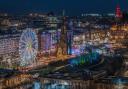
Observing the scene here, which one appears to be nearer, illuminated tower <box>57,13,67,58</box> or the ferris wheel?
the ferris wheel

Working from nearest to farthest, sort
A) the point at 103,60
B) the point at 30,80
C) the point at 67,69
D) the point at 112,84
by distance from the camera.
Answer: the point at 112,84, the point at 30,80, the point at 67,69, the point at 103,60

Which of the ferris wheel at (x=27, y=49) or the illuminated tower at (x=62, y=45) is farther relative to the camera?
the illuminated tower at (x=62, y=45)

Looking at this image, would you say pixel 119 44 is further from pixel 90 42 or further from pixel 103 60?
pixel 103 60

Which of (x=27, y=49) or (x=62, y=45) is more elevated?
(x=27, y=49)

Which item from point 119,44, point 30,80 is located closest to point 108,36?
point 119,44

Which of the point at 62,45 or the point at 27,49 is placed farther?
the point at 62,45

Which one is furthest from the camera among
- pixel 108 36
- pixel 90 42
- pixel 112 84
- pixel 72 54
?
pixel 108 36

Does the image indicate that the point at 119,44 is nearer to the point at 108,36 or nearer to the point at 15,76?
the point at 108,36

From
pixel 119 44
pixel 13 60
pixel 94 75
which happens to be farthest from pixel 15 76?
pixel 119 44

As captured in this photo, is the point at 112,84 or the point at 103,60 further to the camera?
the point at 103,60
